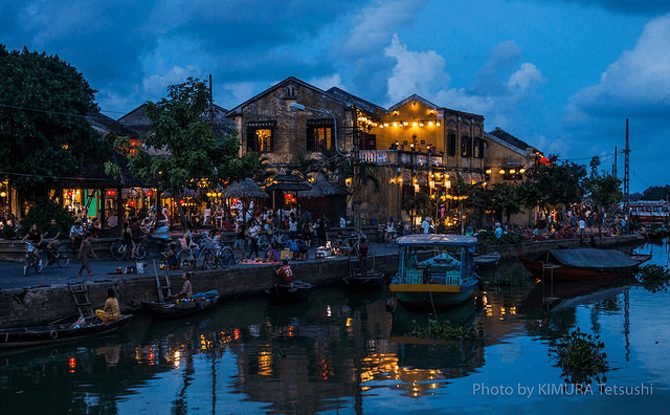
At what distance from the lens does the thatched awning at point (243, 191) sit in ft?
96.4

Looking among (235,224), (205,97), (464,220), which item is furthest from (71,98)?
(464,220)

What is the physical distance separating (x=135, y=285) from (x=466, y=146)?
3300 cm

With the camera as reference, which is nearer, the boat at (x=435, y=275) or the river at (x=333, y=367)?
the river at (x=333, y=367)

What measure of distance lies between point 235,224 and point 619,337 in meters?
19.3

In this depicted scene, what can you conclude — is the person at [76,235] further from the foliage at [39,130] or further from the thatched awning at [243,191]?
the thatched awning at [243,191]

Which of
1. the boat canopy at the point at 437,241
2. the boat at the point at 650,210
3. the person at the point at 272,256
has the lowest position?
the person at the point at 272,256

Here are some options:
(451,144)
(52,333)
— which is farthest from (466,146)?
(52,333)

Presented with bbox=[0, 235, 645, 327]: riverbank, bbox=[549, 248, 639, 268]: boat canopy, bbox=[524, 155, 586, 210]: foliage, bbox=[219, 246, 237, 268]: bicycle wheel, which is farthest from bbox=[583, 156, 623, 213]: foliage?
bbox=[219, 246, 237, 268]: bicycle wheel

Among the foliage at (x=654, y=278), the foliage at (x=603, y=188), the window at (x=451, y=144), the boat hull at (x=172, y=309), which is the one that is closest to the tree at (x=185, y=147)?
the boat hull at (x=172, y=309)

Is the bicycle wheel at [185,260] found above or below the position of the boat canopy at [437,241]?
below

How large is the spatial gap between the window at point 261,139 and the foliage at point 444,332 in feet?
89.4

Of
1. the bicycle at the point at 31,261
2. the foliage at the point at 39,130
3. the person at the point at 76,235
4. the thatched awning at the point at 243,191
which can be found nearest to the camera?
the bicycle at the point at 31,261

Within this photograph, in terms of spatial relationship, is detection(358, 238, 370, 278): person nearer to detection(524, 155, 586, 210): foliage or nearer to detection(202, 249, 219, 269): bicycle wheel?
detection(202, 249, 219, 269): bicycle wheel

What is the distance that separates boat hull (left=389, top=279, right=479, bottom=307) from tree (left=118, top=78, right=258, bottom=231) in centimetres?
932
